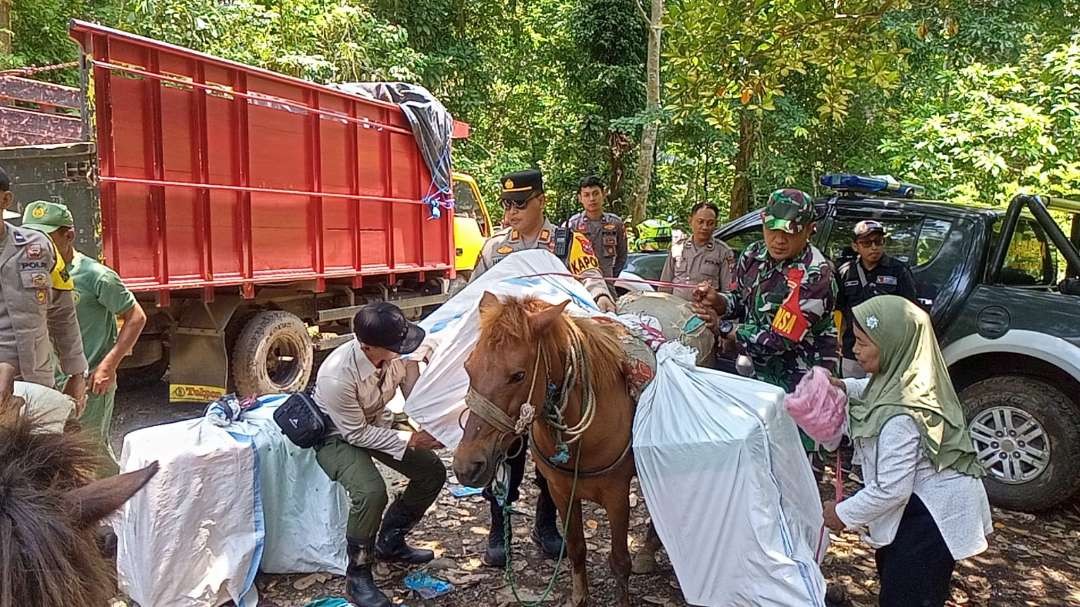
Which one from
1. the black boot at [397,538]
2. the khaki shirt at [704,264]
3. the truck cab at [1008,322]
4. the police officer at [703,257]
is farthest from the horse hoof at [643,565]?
the truck cab at [1008,322]

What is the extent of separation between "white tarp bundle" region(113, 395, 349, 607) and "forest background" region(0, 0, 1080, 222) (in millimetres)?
3775

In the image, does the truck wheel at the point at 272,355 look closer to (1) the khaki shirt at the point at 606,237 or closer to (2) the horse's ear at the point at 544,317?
(1) the khaki shirt at the point at 606,237

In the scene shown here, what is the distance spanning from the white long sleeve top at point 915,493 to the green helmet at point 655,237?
15.7 feet

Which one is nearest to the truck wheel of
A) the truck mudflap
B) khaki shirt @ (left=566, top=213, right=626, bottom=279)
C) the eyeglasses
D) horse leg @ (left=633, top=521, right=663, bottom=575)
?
the truck mudflap

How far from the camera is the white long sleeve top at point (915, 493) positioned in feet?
7.06

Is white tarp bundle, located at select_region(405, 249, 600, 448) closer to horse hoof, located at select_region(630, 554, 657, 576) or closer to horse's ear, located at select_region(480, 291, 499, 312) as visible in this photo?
horse's ear, located at select_region(480, 291, 499, 312)

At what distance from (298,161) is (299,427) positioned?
3.80 m

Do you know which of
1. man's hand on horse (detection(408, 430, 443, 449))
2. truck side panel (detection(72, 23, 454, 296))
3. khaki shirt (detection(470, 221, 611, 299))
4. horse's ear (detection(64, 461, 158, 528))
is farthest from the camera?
truck side panel (detection(72, 23, 454, 296))

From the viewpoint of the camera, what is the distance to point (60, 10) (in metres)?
12.0

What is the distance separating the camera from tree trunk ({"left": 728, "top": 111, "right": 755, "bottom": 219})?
11.4 m

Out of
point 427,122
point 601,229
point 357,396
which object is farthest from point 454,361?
point 427,122

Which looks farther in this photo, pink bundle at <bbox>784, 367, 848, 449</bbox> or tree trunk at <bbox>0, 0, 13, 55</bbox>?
tree trunk at <bbox>0, 0, 13, 55</bbox>

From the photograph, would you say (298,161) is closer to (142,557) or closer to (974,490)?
(142,557)

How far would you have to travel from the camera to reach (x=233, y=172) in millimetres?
5574
